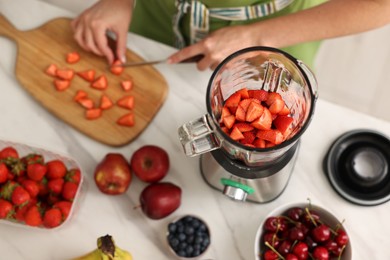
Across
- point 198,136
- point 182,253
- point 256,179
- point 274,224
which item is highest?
point 198,136

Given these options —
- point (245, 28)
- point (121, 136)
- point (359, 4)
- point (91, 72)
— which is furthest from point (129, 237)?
point (359, 4)

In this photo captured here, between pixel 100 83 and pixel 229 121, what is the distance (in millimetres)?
451

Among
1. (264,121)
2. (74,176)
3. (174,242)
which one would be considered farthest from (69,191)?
(264,121)

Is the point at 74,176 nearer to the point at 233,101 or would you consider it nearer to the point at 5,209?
the point at 5,209

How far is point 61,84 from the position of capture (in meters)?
1.25

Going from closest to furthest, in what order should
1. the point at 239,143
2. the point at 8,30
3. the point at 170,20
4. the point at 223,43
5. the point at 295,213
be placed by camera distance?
the point at 239,143 → the point at 295,213 → the point at 223,43 → the point at 8,30 → the point at 170,20

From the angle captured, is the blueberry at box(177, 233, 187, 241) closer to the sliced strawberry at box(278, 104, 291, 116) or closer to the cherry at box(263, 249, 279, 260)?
the cherry at box(263, 249, 279, 260)

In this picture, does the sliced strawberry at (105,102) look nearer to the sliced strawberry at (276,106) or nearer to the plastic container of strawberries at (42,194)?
the plastic container of strawberries at (42,194)

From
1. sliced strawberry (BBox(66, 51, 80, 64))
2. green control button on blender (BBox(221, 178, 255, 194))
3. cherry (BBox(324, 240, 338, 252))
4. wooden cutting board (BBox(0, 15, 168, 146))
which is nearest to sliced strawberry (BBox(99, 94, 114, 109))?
wooden cutting board (BBox(0, 15, 168, 146))

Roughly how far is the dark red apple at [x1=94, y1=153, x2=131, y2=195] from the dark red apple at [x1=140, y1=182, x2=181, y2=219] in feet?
0.16

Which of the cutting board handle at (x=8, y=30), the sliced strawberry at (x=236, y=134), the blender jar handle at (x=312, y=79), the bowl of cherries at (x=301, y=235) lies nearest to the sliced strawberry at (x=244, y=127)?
the sliced strawberry at (x=236, y=134)

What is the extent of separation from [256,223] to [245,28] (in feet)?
1.40

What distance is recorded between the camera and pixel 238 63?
0.94 metres

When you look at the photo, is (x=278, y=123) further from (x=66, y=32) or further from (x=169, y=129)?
(x=66, y=32)
